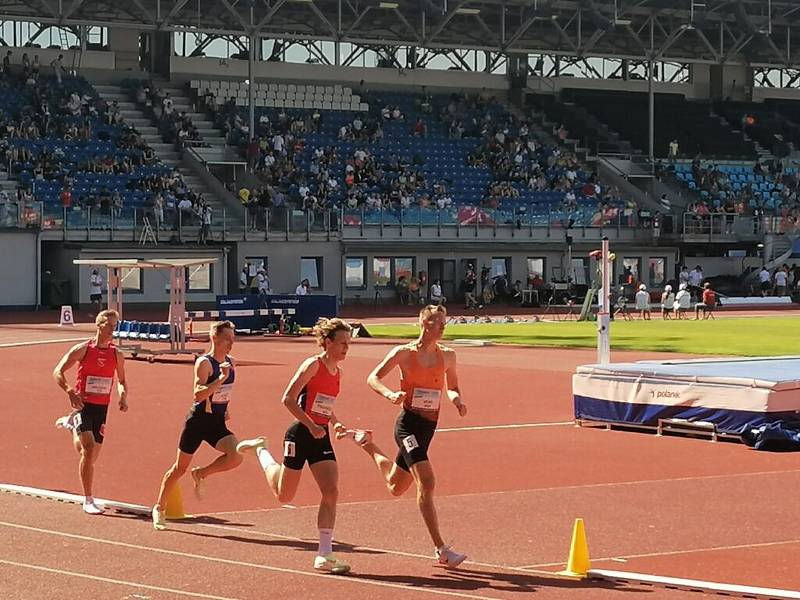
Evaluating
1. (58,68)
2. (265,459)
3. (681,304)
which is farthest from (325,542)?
(58,68)

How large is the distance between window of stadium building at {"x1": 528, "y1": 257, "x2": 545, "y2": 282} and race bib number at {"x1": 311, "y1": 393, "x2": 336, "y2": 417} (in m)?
52.5

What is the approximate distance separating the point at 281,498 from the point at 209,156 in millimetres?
50668

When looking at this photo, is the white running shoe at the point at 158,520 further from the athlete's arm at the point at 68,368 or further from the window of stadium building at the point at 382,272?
the window of stadium building at the point at 382,272

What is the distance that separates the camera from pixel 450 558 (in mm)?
11500

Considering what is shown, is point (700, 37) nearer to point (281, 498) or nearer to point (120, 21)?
point (120, 21)

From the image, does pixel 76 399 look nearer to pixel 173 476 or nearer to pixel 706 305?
pixel 173 476

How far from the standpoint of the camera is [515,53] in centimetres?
7469

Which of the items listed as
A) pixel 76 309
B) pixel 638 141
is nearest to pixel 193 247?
pixel 76 309

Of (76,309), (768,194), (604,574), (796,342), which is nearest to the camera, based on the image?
(604,574)

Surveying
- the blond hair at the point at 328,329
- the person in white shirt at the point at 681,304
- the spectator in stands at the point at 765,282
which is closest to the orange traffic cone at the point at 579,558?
the blond hair at the point at 328,329

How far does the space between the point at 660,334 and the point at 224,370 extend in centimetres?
3088

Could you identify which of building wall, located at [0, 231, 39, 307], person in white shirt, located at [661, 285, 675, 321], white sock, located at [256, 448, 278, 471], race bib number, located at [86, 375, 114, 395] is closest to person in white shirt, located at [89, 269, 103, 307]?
building wall, located at [0, 231, 39, 307]

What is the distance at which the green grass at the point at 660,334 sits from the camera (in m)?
36.9

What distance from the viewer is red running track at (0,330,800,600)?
36.4 feet
